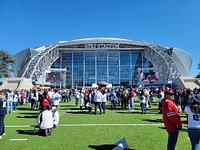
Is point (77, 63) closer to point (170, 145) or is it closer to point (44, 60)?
point (44, 60)

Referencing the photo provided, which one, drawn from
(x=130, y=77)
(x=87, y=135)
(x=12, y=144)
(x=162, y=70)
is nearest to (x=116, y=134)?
(x=87, y=135)

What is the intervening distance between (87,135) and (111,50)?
3428 inches

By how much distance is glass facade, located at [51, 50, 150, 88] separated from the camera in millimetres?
97375

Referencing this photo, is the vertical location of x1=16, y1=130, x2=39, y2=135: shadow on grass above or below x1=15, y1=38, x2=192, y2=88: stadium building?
below

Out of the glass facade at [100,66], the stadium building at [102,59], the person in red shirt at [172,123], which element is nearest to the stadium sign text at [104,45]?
the stadium building at [102,59]

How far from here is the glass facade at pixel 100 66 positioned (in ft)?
319

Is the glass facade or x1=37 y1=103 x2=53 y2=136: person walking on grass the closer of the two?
x1=37 y1=103 x2=53 y2=136: person walking on grass

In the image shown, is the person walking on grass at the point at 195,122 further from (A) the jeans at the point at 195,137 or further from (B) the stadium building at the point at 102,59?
(B) the stadium building at the point at 102,59

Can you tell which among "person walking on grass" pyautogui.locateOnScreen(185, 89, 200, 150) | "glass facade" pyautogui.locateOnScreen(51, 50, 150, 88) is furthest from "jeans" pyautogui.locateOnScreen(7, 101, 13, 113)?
"glass facade" pyautogui.locateOnScreen(51, 50, 150, 88)

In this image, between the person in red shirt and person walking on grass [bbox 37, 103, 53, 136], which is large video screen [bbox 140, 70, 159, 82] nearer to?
person walking on grass [bbox 37, 103, 53, 136]

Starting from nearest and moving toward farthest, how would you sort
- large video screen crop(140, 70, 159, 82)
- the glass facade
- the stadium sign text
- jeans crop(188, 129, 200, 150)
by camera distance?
jeans crop(188, 129, 200, 150) < large video screen crop(140, 70, 159, 82) < the stadium sign text < the glass facade

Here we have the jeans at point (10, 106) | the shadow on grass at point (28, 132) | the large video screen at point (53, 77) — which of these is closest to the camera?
the shadow on grass at point (28, 132)

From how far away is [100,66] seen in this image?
97688 mm

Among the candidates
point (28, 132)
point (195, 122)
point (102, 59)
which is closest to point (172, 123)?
point (195, 122)
